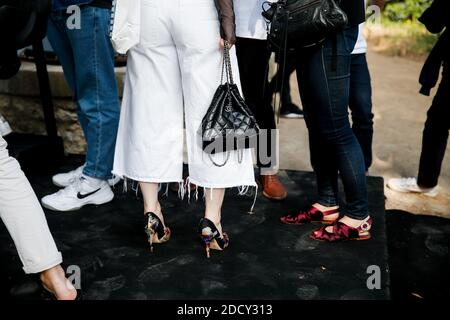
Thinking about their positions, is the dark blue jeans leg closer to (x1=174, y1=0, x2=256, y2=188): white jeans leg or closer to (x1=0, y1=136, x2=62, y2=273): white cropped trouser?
(x1=174, y1=0, x2=256, y2=188): white jeans leg

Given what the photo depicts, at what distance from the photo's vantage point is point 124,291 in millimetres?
2359

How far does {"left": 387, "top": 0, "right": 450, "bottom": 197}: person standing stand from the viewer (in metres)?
3.41

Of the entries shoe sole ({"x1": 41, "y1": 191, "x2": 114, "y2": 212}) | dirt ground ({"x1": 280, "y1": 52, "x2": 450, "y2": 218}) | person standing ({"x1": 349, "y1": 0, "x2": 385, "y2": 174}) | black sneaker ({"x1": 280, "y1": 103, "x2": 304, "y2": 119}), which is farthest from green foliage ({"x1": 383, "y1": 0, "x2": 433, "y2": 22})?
shoe sole ({"x1": 41, "y1": 191, "x2": 114, "y2": 212})

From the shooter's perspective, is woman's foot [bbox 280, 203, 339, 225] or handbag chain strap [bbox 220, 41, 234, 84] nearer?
handbag chain strap [bbox 220, 41, 234, 84]

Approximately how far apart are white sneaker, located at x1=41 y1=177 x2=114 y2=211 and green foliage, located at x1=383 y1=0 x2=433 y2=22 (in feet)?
22.6

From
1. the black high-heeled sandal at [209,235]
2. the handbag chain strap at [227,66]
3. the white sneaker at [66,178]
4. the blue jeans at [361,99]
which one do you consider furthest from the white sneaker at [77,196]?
the blue jeans at [361,99]

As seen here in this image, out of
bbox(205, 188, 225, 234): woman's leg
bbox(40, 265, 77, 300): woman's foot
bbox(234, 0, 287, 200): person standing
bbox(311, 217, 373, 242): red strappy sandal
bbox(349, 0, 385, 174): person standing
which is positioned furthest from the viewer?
bbox(349, 0, 385, 174): person standing

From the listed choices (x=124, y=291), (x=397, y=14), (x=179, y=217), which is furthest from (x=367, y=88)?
(x=397, y=14)

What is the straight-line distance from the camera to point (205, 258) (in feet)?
8.62

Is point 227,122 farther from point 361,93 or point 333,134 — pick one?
point 361,93

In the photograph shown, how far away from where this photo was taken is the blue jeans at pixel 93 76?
2928 millimetres

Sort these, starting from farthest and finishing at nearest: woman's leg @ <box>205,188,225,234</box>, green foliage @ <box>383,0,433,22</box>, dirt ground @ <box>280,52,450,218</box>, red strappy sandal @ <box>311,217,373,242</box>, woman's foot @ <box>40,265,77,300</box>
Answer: green foliage @ <box>383,0,433,22</box>
dirt ground @ <box>280,52,450,218</box>
red strappy sandal @ <box>311,217,373,242</box>
woman's leg @ <box>205,188,225,234</box>
woman's foot @ <box>40,265,77,300</box>

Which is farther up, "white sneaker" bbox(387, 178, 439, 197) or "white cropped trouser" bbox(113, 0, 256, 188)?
"white cropped trouser" bbox(113, 0, 256, 188)

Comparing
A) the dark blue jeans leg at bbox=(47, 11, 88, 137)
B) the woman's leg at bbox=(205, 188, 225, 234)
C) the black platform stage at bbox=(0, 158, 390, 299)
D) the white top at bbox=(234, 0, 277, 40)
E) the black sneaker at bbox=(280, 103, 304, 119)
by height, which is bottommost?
the black sneaker at bbox=(280, 103, 304, 119)
